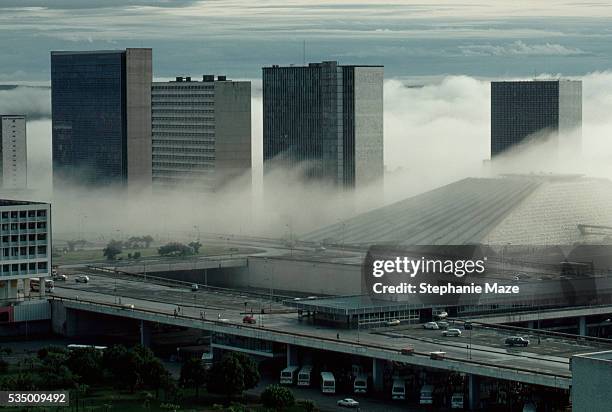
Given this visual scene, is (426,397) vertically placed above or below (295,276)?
below

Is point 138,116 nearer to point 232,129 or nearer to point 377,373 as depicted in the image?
point 232,129

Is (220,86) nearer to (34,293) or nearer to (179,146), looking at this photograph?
(179,146)

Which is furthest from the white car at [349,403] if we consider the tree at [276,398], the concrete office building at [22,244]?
the concrete office building at [22,244]

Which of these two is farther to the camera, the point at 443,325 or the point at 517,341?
the point at 443,325

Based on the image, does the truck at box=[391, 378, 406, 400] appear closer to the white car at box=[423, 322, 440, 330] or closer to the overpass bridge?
the overpass bridge

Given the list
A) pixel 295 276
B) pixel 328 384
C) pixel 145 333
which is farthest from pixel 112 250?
pixel 328 384
